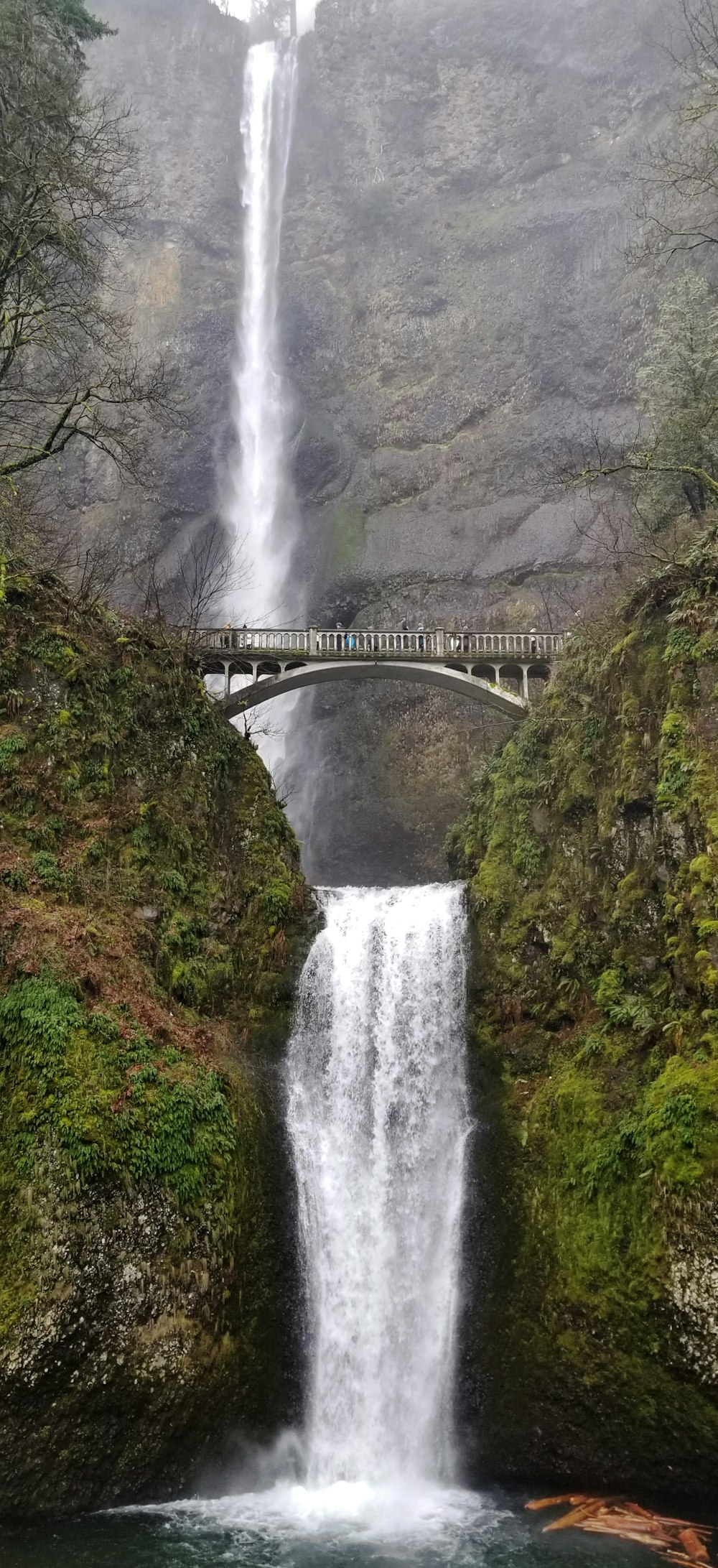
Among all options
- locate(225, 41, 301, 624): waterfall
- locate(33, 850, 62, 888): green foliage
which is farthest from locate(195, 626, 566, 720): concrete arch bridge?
locate(33, 850, 62, 888): green foliage

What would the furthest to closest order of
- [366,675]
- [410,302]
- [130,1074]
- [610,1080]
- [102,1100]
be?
[410,302], [366,675], [610,1080], [130,1074], [102,1100]

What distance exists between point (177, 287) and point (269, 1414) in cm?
4434

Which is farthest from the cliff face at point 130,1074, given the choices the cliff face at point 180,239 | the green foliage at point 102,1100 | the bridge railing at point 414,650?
the cliff face at point 180,239

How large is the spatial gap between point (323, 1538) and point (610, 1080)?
5.58 meters

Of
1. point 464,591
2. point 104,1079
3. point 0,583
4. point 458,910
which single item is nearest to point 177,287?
point 464,591

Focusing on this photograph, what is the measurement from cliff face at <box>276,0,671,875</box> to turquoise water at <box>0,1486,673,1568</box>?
21597 millimetres

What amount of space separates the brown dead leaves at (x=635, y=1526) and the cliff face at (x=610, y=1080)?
25 centimetres

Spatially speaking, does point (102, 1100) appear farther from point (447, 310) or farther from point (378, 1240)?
point (447, 310)

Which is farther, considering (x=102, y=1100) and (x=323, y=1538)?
(x=102, y=1100)

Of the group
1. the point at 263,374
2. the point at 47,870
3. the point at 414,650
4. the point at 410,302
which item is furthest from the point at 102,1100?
the point at 410,302

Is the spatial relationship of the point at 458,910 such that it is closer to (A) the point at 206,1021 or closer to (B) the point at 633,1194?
(A) the point at 206,1021

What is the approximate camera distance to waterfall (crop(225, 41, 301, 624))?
1384 inches

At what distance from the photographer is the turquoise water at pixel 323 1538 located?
26.3ft

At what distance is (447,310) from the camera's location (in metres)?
39.2
